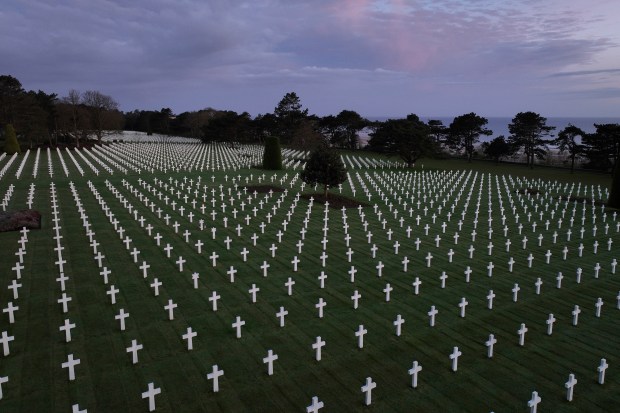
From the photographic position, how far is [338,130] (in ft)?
269

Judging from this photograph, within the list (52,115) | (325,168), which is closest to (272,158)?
(325,168)

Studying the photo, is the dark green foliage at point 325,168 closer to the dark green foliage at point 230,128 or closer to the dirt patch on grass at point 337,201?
the dirt patch on grass at point 337,201

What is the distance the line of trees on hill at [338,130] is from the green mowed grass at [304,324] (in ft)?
110

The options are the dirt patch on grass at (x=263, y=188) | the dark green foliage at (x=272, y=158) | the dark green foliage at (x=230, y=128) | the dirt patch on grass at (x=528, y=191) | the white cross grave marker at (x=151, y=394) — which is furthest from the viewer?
the dark green foliage at (x=230, y=128)

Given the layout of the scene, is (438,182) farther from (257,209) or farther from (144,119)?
(144,119)

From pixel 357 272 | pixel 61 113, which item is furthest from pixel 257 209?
pixel 61 113

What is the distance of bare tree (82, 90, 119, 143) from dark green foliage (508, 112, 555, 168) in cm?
6247

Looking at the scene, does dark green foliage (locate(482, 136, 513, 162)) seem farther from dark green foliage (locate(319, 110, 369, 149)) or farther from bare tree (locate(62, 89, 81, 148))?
bare tree (locate(62, 89, 81, 148))

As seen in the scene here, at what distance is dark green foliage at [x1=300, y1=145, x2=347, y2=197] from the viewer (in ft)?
78.1

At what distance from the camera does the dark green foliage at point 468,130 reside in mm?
63562

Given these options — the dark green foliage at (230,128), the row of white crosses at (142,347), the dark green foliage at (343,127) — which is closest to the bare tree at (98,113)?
the dark green foliage at (230,128)

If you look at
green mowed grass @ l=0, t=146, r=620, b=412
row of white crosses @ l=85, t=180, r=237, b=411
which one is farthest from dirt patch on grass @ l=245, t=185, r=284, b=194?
row of white crosses @ l=85, t=180, r=237, b=411

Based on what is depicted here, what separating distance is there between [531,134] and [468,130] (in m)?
9.54

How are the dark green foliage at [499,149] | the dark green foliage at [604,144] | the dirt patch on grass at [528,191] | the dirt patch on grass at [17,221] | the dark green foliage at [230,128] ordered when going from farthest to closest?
the dark green foliage at [230,128], the dark green foliage at [499,149], the dark green foliage at [604,144], the dirt patch on grass at [528,191], the dirt patch on grass at [17,221]
